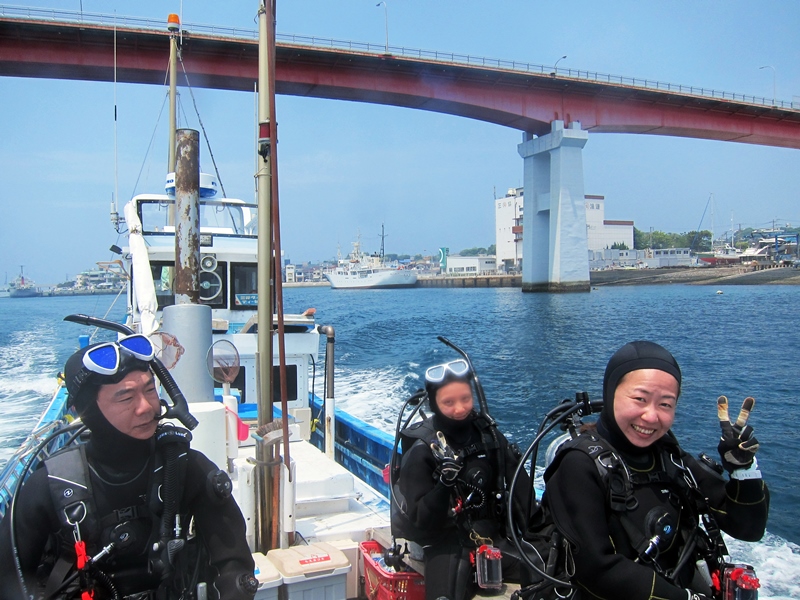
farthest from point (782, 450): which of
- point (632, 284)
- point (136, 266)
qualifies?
point (632, 284)

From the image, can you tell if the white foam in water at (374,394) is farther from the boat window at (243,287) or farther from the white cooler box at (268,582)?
the white cooler box at (268,582)

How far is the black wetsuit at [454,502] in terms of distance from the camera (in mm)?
3352

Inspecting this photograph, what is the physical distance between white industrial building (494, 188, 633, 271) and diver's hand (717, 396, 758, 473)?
108m

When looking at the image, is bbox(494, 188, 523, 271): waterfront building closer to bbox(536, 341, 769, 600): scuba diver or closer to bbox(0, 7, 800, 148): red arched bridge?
bbox(0, 7, 800, 148): red arched bridge

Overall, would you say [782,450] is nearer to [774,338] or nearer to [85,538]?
[85,538]

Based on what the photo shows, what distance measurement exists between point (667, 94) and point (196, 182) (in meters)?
48.5

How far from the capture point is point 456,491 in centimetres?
344

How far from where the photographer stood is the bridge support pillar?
4750 centimetres

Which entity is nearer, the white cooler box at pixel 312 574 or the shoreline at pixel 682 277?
the white cooler box at pixel 312 574

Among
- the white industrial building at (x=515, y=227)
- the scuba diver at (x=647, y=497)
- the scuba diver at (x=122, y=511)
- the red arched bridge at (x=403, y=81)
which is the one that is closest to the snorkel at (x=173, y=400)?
the scuba diver at (x=122, y=511)

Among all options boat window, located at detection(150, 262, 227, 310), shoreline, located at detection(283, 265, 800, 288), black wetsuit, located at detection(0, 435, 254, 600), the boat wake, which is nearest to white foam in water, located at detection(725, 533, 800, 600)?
black wetsuit, located at detection(0, 435, 254, 600)

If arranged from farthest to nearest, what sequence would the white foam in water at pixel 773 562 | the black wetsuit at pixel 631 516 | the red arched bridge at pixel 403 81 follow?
the red arched bridge at pixel 403 81 → the white foam in water at pixel 773 562 → the black wetsuit at pixel 631 516

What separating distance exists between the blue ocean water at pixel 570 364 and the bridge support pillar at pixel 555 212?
7365 millimetres

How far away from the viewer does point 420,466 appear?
11.0ft
